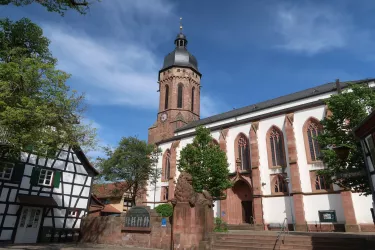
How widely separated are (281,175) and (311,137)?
4.61m

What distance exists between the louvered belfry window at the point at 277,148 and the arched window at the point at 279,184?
1.25m

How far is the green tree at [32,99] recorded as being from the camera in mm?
9938

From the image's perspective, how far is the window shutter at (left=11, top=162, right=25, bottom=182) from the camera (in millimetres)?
16247

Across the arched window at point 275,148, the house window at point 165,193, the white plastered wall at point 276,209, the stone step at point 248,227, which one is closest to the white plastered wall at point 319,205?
the white plastered wall at point 276,209

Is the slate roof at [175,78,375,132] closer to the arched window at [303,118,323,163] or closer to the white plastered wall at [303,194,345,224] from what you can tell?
the arched window at [303,118,323,163]

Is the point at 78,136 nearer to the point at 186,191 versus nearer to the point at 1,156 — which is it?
the point at 1,156

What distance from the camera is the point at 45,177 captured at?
17797mm

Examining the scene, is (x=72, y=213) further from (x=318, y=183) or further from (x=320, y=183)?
(x=320, y=183)

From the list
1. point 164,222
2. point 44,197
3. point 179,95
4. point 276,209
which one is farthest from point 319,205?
point 179,95

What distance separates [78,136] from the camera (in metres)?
13.0

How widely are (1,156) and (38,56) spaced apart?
5298mm

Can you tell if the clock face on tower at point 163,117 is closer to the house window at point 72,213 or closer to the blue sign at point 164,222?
the house window at point 72,213

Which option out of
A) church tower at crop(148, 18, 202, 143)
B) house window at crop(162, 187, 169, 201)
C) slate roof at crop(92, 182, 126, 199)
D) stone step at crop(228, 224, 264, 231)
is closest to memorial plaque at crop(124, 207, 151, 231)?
Result: stone step at crop(228, 224, 264, 231)

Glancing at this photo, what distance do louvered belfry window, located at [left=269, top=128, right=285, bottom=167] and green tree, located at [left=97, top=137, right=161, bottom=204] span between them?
15145 millimetres
